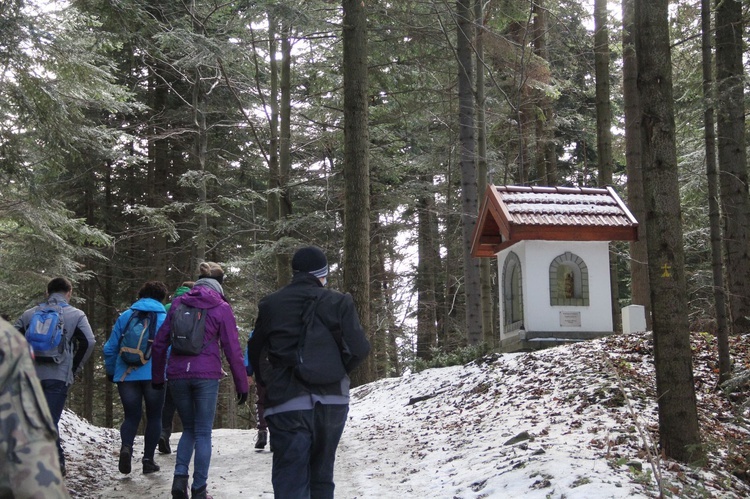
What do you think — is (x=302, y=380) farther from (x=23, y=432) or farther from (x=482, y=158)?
(x=482, y=158)

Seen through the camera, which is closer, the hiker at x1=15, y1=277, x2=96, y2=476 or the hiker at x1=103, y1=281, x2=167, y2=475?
the hiker at x1=15, y1=277, x2=96, y2=476

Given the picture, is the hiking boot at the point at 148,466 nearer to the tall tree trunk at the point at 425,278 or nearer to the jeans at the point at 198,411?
the jeans at the point at 198,411

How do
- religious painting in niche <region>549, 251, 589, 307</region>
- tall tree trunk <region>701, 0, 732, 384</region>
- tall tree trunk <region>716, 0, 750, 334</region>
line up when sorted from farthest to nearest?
religious painting in niche <region>549, 251, 589, 307</region>
tall tree trunk <region>716, 0, 750, 334</region>
tall tree trunk <region>701, 0, 732, 384</region>

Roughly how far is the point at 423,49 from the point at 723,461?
12.8 meters

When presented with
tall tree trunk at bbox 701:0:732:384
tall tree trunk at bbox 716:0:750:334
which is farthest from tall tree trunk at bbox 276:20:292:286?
tall tree trunk at bbox 701:0:732:384

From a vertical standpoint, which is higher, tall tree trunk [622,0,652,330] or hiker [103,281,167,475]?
tall tree trunk [622,0,652,330]

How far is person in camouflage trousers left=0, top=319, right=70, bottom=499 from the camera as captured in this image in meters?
1.44

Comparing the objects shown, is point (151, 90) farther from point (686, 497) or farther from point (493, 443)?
point (686, 497)

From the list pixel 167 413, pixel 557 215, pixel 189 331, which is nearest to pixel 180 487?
pixel 189 331

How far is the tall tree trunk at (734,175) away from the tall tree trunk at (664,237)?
20.1ft

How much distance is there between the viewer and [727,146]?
1311 centimetres

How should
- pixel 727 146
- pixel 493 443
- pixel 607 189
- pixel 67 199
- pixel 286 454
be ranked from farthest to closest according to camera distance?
pixel 67 199
pixel 607 189
pixel 727 146
pixel 493 443
pixel 286 454

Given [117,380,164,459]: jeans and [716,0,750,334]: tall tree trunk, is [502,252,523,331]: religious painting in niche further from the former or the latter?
[117,380,164,459]: jeans

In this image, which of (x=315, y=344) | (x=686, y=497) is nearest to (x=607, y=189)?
(x=686, y=497)
